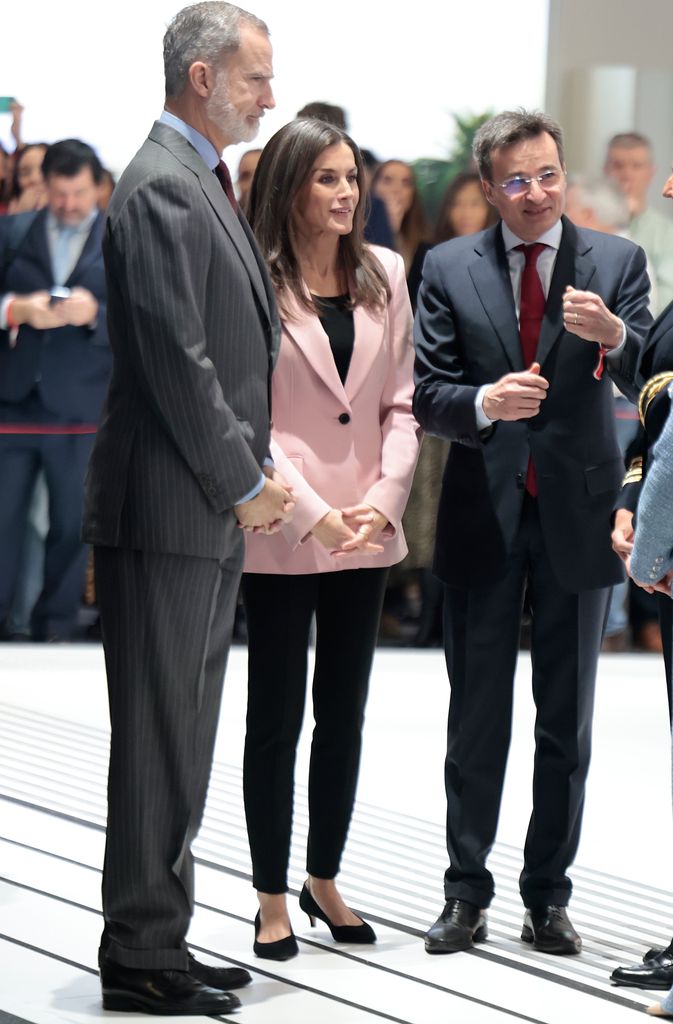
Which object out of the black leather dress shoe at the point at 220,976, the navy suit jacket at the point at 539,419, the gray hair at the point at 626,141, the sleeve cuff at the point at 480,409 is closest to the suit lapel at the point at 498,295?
the navy suit jacket at the point at 539,419

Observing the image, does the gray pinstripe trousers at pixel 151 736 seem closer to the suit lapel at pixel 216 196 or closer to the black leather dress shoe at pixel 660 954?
the suit lapel at pixel 216 196

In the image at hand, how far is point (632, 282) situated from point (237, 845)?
5.93 ft

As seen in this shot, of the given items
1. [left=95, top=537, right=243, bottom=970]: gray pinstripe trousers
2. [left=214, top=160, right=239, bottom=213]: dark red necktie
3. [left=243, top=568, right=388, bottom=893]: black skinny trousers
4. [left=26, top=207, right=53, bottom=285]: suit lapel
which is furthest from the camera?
[left=26, top=207, right=53, bottom=285]: suit lapel

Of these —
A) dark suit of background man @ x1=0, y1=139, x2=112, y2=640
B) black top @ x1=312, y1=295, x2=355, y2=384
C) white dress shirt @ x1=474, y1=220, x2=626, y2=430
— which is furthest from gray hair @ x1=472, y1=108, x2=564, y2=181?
dark suit of background man @ x1=0, y1=139, x2=112, y2=640

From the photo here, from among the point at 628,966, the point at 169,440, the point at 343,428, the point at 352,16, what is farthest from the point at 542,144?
the point at 352,16

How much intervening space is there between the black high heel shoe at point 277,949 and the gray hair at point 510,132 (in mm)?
1703

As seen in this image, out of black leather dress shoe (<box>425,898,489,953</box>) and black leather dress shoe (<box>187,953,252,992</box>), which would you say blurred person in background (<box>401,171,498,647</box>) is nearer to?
black leather dress shoe (<box>425,898,489,953</box>)

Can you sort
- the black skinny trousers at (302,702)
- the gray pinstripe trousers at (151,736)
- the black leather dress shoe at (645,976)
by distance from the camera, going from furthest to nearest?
the black skinny trousers at (302,702) < the black leather dress shoe at (645,976) < the gray pinstripe trousers at (151,736)

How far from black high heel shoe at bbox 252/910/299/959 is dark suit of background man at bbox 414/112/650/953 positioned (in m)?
0.30

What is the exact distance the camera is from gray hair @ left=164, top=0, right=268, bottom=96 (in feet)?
10.1

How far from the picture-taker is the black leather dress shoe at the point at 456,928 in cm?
357

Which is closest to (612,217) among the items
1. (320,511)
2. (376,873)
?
(376,873)

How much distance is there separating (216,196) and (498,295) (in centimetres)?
75

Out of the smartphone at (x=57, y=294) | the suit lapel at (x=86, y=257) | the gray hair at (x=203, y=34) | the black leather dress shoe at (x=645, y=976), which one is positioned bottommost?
the black leather dress shoe at (x=645, y=976)
